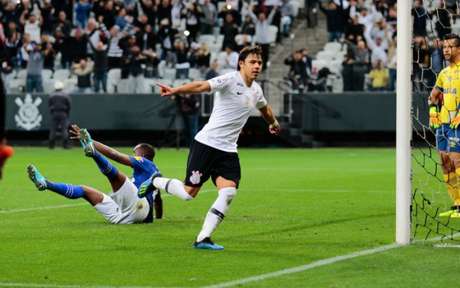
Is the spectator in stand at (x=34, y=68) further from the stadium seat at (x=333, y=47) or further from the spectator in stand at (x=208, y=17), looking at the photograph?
the stadium seat at (x=333, y=47)

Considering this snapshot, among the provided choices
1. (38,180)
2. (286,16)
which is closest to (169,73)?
(286,16)

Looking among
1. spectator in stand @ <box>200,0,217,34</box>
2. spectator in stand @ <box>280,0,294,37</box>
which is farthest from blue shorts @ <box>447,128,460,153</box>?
spectator in stand @ <box>200,0,217,34</box>

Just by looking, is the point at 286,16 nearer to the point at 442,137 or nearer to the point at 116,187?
the point at 442,137

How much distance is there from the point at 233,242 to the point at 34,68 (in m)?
27.5

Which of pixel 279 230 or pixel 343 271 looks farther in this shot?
pixel 279 230

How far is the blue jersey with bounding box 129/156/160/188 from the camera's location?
13716 mm

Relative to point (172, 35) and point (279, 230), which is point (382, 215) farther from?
point (172, 35)

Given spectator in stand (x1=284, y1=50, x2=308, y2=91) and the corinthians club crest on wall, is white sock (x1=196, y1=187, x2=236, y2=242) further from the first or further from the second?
the corinthians club crest on wall

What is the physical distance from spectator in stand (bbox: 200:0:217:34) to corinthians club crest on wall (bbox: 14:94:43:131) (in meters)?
6.10

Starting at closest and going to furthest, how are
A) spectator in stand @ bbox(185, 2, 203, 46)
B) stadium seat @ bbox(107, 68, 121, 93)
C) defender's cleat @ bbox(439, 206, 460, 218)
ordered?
defender's cleat @ bbox(439, 206, 460, 218)
stadium seat @ bbox(107, 68, 121, 93)
spectator in stand @ bbox(185, 2, 203, 46)

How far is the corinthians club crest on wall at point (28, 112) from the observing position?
38.6 metres

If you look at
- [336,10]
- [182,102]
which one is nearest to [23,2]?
[182,102]

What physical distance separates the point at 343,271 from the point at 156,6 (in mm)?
31237

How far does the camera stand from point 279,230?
13.4 meters
